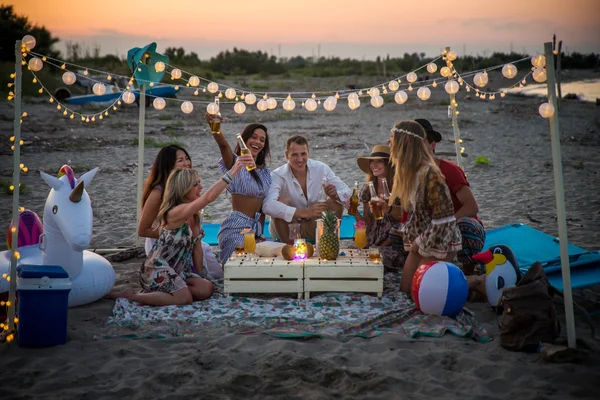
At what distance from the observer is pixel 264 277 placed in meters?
5.29

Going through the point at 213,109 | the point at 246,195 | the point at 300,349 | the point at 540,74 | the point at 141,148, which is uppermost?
the point at 540,74

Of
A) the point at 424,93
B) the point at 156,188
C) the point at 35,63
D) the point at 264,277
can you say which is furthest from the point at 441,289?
the point at 35,63

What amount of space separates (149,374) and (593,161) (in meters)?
11.3

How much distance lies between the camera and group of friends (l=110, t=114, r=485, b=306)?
5039 millimetres

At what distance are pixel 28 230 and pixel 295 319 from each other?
239 cm

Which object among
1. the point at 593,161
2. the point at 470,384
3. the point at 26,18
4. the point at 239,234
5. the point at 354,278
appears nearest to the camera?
the point at 470,384

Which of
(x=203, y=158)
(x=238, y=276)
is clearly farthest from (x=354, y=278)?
(x=203, y=158)

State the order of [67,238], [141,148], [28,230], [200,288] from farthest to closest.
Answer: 1. [141,148]
2. [200,288]
3. [28,230]
4. [67,238]

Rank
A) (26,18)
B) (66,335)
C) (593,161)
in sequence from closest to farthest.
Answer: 1. (66,335)
2. (593,161)
3. (26,18)

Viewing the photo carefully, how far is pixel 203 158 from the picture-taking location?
13398mm

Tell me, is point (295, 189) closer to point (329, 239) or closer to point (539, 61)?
point (329, 239)

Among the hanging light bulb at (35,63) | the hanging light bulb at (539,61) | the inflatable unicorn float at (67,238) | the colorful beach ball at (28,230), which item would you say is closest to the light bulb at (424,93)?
the hanging light bulb at (539,61)

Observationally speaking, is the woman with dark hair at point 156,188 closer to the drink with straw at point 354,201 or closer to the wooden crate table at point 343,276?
→ the wooden crate table at point 343,276

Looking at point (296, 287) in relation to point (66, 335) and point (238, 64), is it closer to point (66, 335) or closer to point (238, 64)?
point (66, 335)
